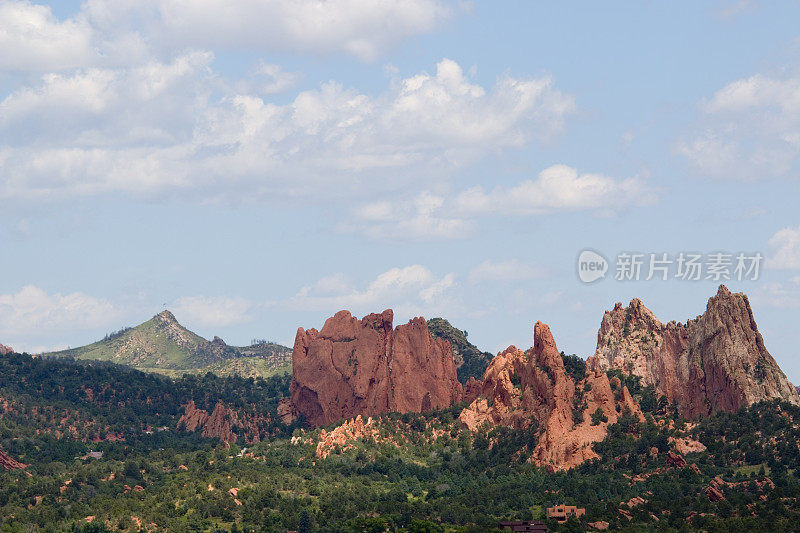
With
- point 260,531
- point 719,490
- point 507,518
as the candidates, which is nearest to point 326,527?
point 260,531

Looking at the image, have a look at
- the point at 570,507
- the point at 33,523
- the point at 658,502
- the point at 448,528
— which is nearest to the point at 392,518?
the point at 448,528

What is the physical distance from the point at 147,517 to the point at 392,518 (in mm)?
39372

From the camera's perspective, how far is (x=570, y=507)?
192750mm

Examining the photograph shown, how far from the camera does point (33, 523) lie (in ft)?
647

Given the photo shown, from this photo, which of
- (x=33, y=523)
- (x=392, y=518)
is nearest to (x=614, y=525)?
(x=392, y=518)

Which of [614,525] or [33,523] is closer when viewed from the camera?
[614,525]

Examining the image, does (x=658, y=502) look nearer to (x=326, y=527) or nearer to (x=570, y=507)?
(x=570, y=507)

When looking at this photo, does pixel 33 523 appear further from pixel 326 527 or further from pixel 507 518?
pixel 507 518

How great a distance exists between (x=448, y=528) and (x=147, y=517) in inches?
1901

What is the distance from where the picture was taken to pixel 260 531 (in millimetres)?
192750

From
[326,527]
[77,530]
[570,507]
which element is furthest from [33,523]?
[570,507]

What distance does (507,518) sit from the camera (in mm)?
195625

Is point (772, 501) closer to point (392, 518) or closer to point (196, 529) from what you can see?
point (392, 518)

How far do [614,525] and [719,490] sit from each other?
21.7 m
